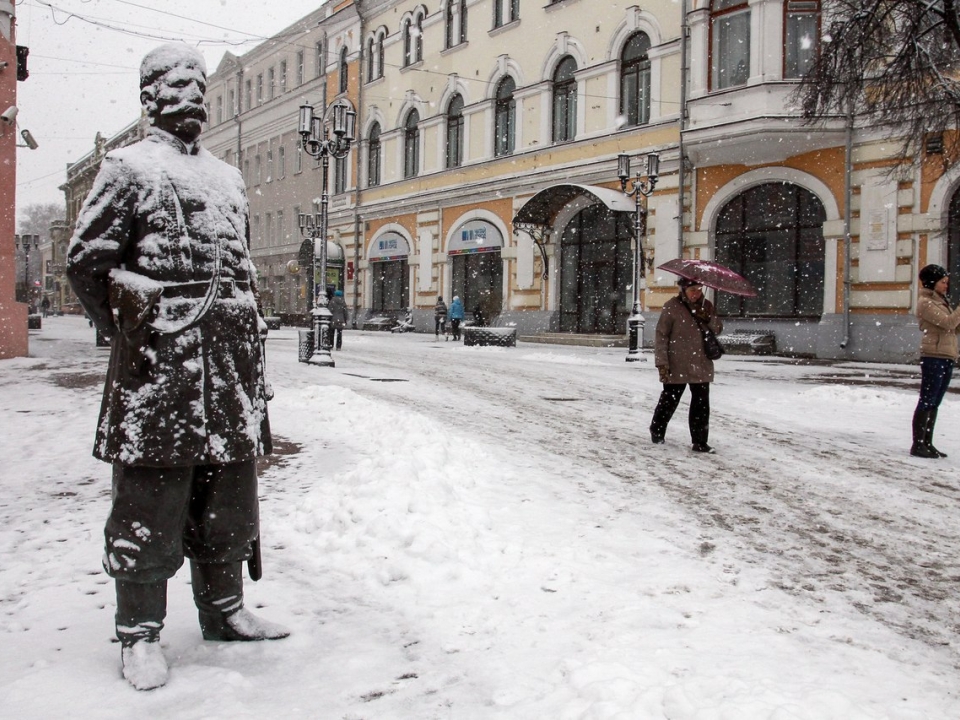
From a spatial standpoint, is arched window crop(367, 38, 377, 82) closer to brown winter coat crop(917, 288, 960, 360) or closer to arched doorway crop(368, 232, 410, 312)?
arched doorway crop(368, 232, 410, 312)

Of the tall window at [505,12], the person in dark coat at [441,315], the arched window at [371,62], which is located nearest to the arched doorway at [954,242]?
the person in dark coat at [441,315]

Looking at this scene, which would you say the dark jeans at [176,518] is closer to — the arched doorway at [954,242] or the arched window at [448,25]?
the arched doorway at [954,242]

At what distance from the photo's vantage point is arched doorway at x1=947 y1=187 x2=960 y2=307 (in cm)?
1766

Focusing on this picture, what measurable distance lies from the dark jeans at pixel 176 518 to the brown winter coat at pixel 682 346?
5063mm

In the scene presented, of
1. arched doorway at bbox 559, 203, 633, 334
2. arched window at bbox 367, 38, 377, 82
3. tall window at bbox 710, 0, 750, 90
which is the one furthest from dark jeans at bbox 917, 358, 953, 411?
arched window at bbox 367, 38, 377, 82

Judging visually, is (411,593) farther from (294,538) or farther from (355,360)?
(355,360)

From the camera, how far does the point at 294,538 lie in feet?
14.3

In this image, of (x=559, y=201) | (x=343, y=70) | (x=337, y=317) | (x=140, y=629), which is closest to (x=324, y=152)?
(x=337, y=317)

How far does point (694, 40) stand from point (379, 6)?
58.6 ft

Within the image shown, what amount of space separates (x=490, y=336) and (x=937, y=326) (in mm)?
15045

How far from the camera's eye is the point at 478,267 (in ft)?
95.9

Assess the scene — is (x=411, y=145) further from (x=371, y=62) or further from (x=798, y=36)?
(x=798, y=36)

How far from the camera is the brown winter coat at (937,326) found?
6902 millimetres

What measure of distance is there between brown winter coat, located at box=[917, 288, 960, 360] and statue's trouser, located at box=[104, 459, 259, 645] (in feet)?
20.3
